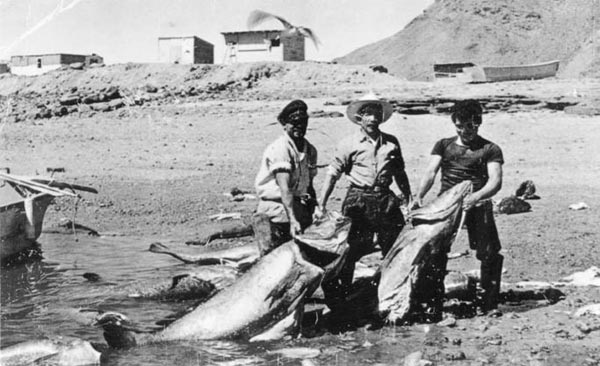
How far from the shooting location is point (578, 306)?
19.7ft

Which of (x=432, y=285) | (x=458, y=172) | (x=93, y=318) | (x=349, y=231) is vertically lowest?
(x=93, y=318)

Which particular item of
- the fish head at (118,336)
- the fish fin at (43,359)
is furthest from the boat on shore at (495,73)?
the fish fin at (43,359)

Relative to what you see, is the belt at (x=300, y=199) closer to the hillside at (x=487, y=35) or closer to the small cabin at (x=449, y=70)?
the small cabin at (x=449, y=70)

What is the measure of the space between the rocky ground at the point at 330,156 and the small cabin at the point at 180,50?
31.1ft

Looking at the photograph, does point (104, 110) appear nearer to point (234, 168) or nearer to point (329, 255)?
point (234, 168)

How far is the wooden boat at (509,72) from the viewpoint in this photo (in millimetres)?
27500

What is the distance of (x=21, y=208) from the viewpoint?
873 cm

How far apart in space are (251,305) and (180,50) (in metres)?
34.8

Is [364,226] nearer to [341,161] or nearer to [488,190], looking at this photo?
[341,161]

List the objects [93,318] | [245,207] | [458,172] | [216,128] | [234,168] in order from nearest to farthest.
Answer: [458,172] → [93,318] → [245,207] → [234,168] → [216,128]

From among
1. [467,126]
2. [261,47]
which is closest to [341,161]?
[467,126]

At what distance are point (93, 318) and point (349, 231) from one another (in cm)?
273

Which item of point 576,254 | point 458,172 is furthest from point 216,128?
point 458,172

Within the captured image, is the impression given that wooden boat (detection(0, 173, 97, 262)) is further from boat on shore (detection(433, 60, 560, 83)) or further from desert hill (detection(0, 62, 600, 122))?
boat on shore (detection(433, 60, 560, 83))
